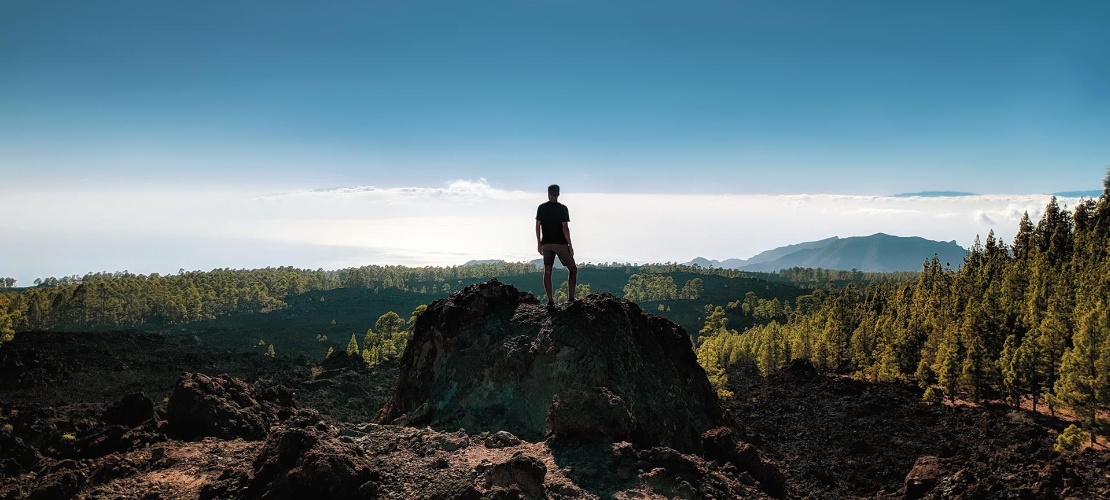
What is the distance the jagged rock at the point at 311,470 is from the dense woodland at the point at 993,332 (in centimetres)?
4162

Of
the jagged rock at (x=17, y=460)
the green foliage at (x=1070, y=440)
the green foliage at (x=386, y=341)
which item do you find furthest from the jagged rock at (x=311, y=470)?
the green foliage at (x=386, y=341)

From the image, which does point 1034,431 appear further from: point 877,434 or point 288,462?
point 288,462

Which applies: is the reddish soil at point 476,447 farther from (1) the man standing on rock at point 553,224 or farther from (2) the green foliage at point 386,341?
(2) the green foliage at point 386,341

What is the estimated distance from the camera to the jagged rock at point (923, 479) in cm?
2108

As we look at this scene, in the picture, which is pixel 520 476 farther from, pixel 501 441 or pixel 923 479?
pixel 923 479

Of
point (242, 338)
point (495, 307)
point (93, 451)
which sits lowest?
point (242, 338)

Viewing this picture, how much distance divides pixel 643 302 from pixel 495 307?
172m

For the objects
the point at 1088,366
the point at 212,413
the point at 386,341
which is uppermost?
the point at 212,413

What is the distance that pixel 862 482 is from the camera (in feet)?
87.8

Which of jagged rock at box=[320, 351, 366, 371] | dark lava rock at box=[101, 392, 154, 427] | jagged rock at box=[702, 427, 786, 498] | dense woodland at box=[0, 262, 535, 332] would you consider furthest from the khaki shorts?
dense woodland at box=[0, 262, 535, 332]

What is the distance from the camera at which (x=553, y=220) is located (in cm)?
1273

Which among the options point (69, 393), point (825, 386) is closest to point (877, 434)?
point (825, 386)

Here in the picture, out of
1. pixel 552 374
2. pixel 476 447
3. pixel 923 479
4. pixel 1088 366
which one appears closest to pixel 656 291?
pixel 1088 366

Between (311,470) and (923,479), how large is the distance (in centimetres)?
2248
